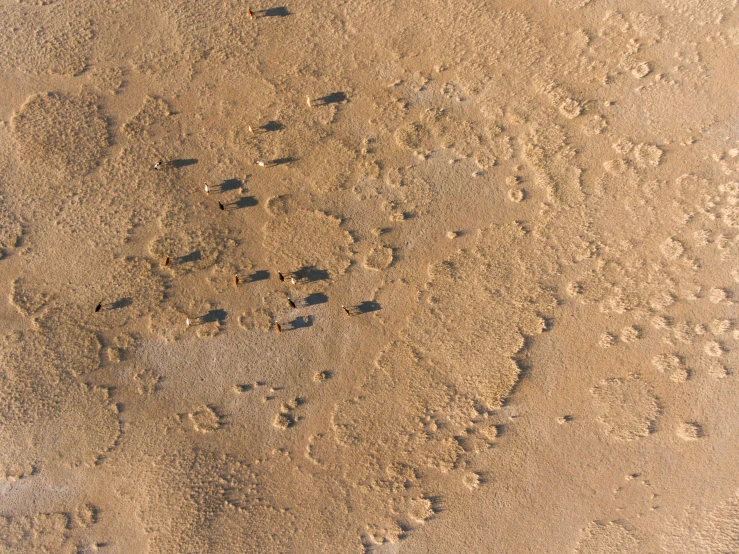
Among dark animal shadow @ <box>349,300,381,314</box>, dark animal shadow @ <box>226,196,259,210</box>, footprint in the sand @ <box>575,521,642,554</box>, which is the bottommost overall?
footprint in the sand @ <box>575,521,642,554</box>

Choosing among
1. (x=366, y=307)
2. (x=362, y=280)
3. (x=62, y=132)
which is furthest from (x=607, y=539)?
(x=62, y=132)

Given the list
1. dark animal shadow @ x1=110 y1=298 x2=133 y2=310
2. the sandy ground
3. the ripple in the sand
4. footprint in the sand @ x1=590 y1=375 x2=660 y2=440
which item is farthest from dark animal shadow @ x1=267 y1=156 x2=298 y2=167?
footprint in the sand @ x1=590 y1=375 x2=660 y2=440

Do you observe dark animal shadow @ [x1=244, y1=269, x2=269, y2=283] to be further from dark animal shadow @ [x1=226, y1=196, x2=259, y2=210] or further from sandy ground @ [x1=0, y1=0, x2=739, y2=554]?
dark animal shadow @ [x1=226, y1=196, x2=259, y2=210]

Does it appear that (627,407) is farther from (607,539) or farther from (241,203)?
(241,203)

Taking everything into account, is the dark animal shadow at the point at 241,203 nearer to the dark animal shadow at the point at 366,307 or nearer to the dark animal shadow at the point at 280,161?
the dark animal shadow at the point at 280,161

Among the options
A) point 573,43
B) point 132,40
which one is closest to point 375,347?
point 573,43

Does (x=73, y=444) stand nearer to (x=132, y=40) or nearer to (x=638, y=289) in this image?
(x=132, y=40)

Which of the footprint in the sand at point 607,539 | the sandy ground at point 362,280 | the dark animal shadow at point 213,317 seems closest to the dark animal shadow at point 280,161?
the sandy ground at point 362,280
